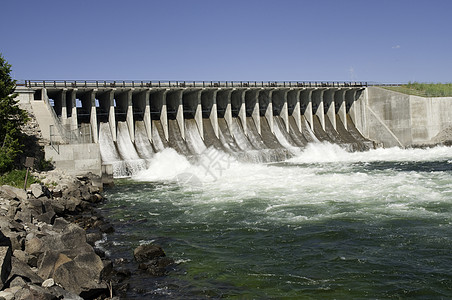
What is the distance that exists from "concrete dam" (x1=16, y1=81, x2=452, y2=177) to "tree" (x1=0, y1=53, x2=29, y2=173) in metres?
2.33

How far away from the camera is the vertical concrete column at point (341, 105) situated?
171 feet

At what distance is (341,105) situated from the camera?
5231cm

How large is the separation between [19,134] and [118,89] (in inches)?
533

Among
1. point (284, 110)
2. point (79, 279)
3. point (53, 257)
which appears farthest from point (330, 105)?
point (79, 279)

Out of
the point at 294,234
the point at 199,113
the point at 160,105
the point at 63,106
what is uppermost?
the point at 160,105

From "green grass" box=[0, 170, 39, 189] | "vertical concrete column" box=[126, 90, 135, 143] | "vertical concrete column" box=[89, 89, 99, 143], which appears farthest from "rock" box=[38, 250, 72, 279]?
"vertical concrete column" box=[126, 90, 135, 143]

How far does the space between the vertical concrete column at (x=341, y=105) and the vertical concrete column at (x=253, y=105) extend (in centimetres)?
1268

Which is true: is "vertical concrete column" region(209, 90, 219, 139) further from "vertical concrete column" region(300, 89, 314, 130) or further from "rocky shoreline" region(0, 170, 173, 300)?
"rocky shoreline" region(0, 170, 173, 300)

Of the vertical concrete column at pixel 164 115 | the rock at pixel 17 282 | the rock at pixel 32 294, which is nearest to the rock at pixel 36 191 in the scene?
the rock at pixel 17 282

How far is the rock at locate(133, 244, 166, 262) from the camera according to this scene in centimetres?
1194

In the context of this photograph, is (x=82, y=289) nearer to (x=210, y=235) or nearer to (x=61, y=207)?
(x=210, y=235)

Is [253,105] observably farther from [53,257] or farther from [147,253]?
[53,257]

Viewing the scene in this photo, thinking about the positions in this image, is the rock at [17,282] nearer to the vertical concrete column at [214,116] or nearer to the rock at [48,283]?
the rock at [48,283]

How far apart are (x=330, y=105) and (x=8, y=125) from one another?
38.6 metres
